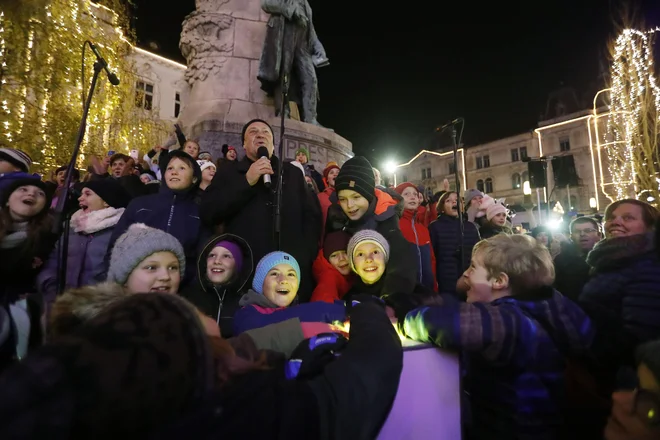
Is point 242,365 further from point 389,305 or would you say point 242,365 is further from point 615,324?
point 615,324

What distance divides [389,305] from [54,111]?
43.6 feet

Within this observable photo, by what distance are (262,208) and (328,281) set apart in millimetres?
920

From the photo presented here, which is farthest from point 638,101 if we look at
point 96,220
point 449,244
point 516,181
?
point 516,181

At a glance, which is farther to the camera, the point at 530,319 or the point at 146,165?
the point at 146,165

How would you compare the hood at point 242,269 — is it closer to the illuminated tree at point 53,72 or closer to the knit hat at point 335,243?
the knit hat at point 335,243

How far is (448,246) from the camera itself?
516 centimetres

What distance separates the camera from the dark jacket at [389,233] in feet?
9.27

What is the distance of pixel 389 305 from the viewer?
6.53 ft

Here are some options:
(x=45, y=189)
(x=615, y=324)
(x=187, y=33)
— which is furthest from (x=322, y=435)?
(x=187, y=33)

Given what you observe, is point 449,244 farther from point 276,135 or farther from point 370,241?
point 276,135

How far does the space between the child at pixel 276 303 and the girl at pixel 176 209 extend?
87 cm

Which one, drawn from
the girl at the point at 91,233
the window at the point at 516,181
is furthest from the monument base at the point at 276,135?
the window at the point at 516,181

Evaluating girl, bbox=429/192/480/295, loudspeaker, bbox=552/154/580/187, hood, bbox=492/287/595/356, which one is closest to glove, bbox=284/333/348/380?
hood, bbox=492/287/595/356

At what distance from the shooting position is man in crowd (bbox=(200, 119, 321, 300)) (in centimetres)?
330
